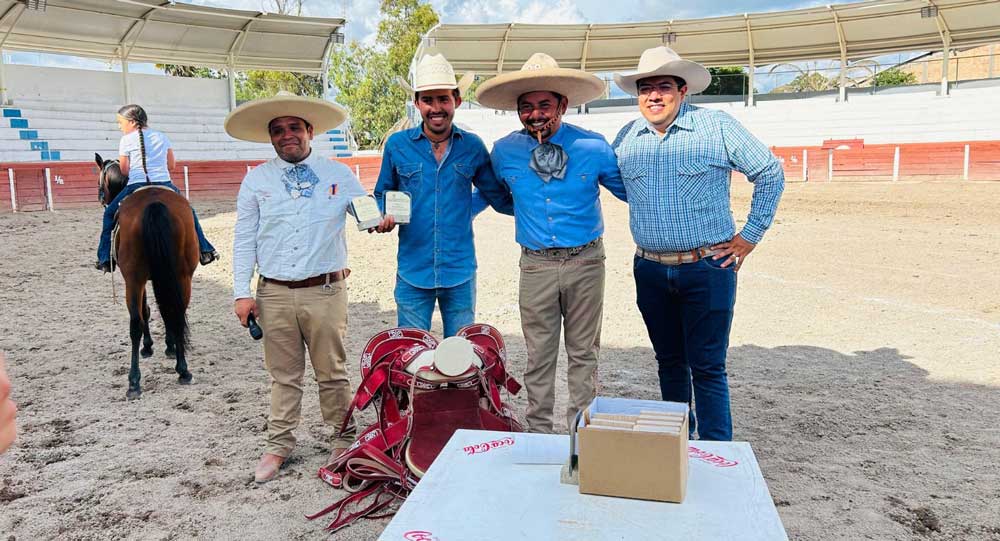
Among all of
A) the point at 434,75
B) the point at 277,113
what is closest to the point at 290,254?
the point at 277,113

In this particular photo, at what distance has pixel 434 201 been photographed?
12.6 ft

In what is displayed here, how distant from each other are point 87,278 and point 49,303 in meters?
1.45

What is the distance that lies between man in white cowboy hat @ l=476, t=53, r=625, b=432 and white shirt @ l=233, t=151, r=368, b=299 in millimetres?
893

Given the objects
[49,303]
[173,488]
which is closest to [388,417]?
[173,488]

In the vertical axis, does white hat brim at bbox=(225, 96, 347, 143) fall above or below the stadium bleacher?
below

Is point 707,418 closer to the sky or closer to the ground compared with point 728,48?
closer to the ground

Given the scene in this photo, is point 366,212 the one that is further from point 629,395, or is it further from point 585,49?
point 585,49

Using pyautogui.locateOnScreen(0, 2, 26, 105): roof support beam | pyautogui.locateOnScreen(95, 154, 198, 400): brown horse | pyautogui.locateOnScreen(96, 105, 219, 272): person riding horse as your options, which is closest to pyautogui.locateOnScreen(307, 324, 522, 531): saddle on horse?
pyautogui.locateOnScreen(95, 154, 198, 400): brown horse

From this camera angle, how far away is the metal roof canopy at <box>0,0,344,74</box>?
67.1 ft

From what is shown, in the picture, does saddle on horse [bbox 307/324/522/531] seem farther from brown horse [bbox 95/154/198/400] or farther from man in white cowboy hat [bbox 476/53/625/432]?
brown horse [bbox 95/154/198/400]

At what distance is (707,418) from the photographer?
Answer: 3.40 m

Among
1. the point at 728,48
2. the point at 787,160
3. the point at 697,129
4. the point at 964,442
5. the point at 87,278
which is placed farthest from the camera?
the point at 728,48

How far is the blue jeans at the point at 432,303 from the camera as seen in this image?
3.88 metres

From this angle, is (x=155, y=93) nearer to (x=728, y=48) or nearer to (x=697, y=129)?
(x=728, y=48)
